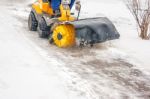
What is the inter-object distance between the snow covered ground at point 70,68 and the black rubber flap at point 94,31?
0.30 meters

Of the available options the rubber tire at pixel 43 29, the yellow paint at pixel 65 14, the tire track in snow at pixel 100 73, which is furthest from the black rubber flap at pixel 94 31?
the rubber tire at pixel 43 29

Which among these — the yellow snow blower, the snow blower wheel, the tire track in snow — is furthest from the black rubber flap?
the tire track in snow

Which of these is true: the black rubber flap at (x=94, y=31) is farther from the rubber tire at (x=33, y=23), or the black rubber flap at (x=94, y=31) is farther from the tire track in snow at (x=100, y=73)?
the rubber tire at (x=33, y=23)

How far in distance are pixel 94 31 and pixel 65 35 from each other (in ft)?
2.33

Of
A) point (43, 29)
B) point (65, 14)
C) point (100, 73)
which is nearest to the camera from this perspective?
point (100, 73)

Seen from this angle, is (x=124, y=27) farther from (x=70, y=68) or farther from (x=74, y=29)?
(x=70, y=68)

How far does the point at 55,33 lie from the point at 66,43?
41 cm

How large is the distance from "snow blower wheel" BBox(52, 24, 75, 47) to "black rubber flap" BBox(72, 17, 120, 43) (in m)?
0.17

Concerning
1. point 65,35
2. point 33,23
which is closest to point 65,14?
point 65,35

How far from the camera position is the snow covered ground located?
21.5 feet

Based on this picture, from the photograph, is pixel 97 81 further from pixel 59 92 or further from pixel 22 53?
pixel 22 53

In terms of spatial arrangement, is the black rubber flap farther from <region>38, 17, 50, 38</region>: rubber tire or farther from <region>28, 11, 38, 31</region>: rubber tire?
<region>28, 11, 38, 31</region>: rubber tire

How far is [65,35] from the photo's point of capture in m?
9.08

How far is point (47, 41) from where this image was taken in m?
9.82
